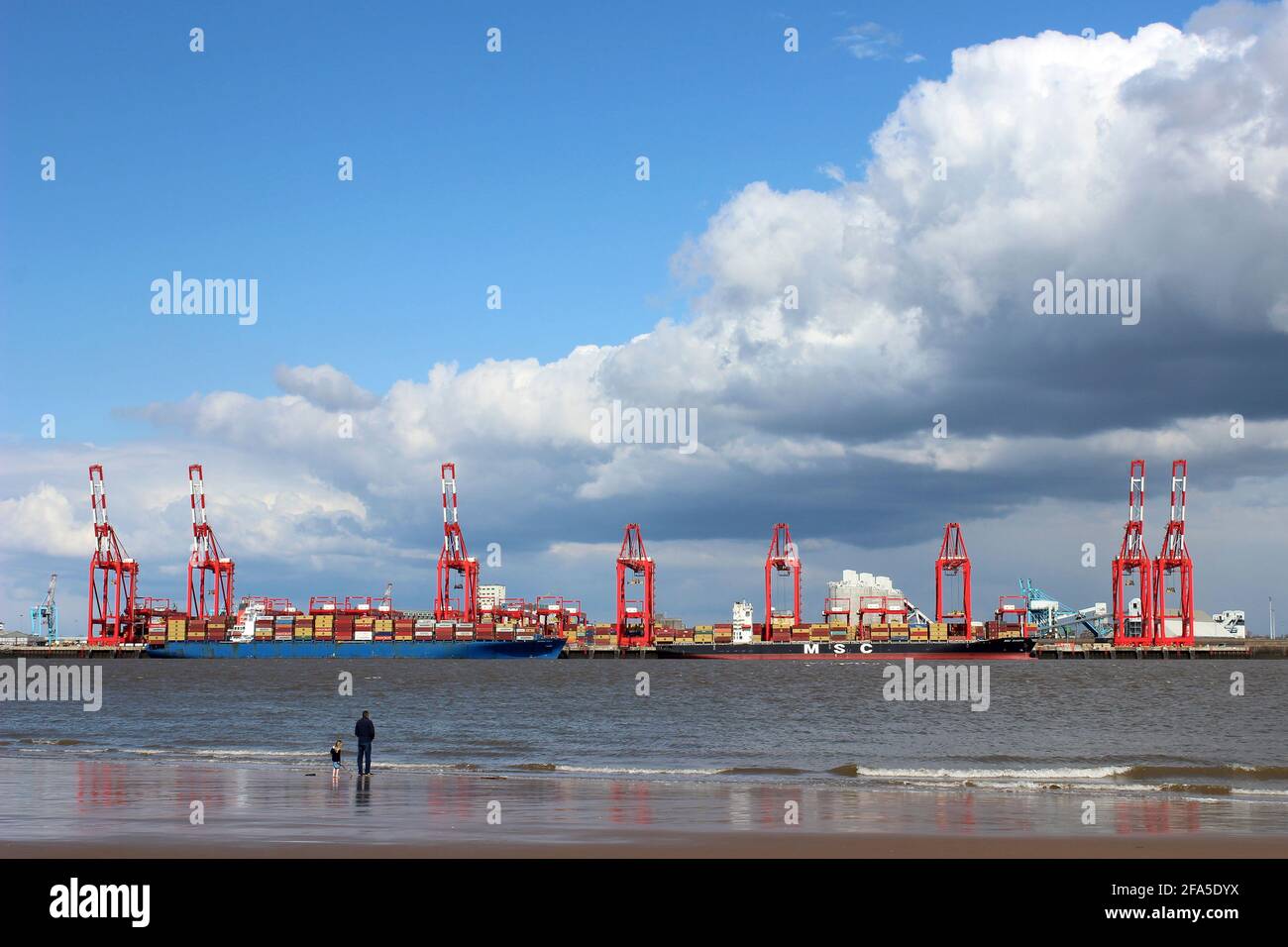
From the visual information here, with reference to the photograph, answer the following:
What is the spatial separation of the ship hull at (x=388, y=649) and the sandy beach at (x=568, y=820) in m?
149

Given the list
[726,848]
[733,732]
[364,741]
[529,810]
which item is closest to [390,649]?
[733,732]

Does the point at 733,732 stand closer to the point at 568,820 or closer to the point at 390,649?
the point at 568,820

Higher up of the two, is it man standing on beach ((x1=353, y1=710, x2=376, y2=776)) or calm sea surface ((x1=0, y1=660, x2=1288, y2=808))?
man standing on beach ((x1=353, y1=710, x2=376, y2=776))

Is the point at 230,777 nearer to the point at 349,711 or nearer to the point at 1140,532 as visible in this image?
the point at 349,711

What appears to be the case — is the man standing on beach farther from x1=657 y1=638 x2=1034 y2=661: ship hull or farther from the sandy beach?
x1=657 y1=638 x2=1034 y2=661: ship hull

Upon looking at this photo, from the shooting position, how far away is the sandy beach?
1991 cm

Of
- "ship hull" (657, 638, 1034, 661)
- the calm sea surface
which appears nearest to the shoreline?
the calm sea surface

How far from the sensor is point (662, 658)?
7387 inches

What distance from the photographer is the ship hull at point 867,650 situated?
16900cm

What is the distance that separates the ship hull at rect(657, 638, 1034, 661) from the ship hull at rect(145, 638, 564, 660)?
24.3 metres

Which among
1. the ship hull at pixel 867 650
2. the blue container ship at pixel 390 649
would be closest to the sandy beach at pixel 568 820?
the ship hull at pixel 867 650

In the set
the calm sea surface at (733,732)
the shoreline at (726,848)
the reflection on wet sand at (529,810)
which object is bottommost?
the calm sea surface at (733,732)

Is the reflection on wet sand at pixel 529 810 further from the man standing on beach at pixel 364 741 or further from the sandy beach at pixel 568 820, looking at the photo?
the man standing on beach at pixel 364 741
